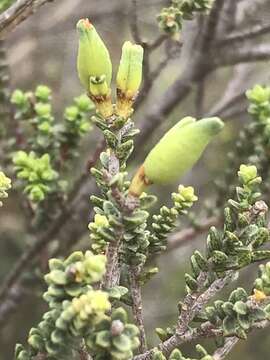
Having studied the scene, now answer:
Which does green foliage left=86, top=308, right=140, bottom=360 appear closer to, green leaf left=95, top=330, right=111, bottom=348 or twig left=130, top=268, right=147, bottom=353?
green leaf left=95, top=330, right=111, bottom=348

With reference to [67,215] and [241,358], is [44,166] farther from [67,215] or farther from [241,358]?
[241,358]

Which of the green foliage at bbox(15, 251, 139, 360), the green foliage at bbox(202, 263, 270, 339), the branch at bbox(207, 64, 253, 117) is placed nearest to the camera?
the green foliage at bbox(15, 251, 139, 360)

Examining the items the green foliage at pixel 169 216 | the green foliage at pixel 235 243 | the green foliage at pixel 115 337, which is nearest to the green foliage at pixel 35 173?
the green foliage at pixel 169 216

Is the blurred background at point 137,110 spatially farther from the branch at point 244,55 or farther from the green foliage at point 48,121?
the green foliage at point 48,121

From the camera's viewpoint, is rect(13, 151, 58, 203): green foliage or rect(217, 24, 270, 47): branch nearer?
rect(13, 151, 58, 203): green foliage

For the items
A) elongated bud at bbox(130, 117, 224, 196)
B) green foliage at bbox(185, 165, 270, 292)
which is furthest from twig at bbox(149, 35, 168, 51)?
elongated bud at bbox(130, 117, 224, 196)

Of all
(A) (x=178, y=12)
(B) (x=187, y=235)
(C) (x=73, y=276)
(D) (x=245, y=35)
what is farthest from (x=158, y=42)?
(C) (x=73, y=276)
